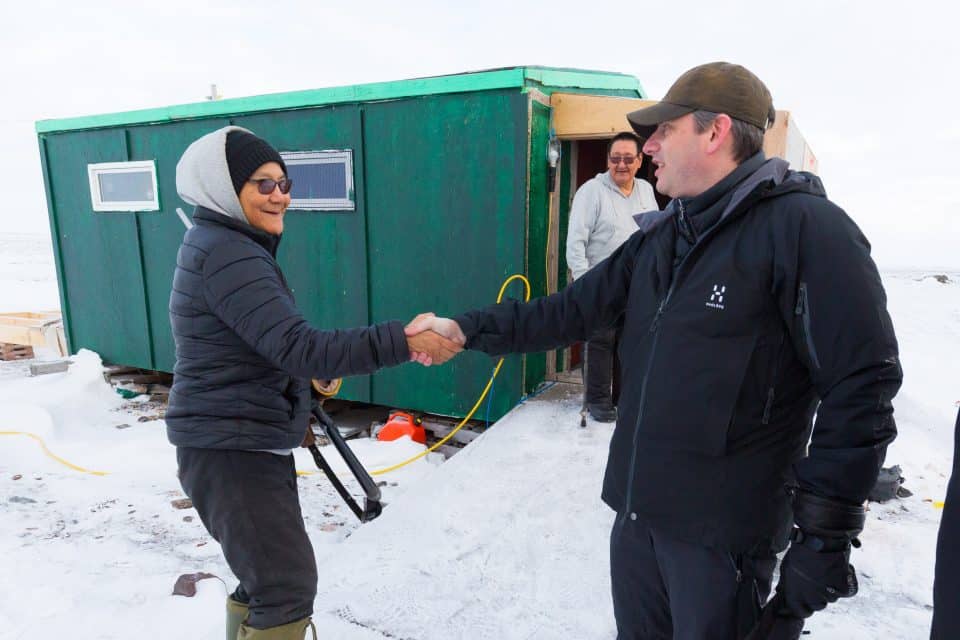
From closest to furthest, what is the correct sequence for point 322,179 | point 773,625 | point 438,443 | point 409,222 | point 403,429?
point 773,625
point 438,443
point 409,222
point 403,429
point 322,179

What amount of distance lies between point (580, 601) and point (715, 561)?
1.30 meters

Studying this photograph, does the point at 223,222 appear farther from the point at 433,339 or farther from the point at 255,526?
the point at 255,526

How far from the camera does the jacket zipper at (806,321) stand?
137 cm

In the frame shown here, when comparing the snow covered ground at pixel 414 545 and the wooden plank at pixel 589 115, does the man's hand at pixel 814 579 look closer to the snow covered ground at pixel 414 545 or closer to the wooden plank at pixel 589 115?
the snow covered ground at pixel 414 545

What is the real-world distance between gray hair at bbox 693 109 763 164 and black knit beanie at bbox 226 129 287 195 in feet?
4.23

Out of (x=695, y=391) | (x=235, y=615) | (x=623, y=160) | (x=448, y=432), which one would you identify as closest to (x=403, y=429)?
(x=448, y=432)

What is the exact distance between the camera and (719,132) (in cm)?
155

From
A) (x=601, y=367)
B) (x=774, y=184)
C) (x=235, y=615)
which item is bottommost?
(x=235, y=615)

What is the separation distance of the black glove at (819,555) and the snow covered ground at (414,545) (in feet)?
3.97

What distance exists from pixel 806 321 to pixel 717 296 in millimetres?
208

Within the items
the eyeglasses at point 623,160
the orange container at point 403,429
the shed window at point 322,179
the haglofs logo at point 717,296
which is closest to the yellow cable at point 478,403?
the orange container at point 403,429

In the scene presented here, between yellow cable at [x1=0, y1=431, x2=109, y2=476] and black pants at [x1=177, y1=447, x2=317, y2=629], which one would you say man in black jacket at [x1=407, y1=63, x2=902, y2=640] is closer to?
black pants at [x1=177, y1=447, x2=317, y2=629]

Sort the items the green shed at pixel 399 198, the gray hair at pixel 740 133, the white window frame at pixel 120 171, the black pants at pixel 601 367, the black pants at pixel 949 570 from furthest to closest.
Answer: the white window frame at pixel 120 171 < the green shed at pixel 399 198 < the black pants at pixel 601 367 < the gray hair at pixel 740 133 < the black pants at pixel 949 570

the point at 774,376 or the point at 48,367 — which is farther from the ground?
the point at 774,376
